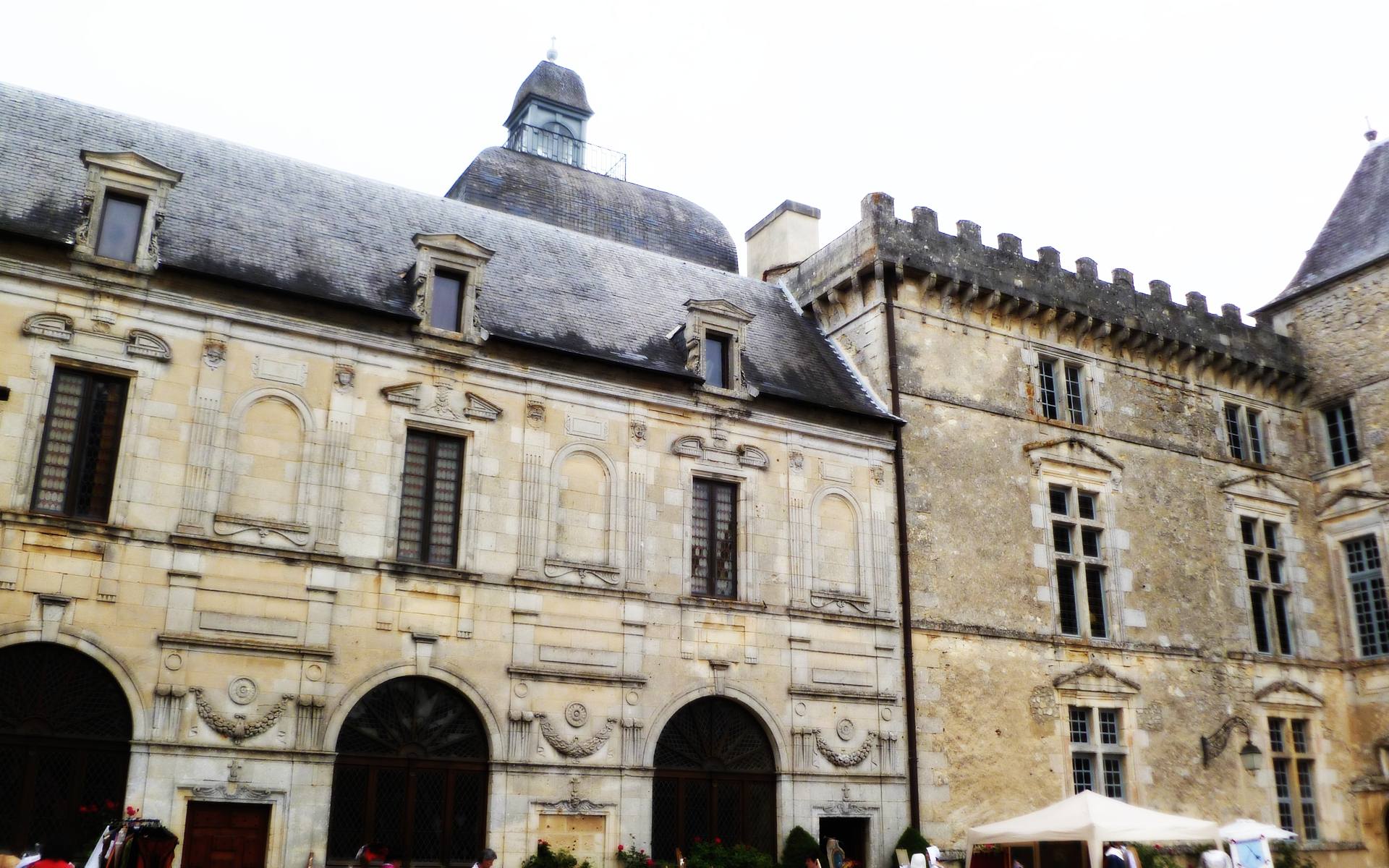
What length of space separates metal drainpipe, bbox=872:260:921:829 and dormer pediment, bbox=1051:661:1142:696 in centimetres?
254

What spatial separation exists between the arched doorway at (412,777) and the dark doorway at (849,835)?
462 centimetres

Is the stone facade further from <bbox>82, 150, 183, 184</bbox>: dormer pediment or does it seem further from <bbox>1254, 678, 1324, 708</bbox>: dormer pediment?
<bbox>82, 150, 183, 184</bbox>: dormer pediment

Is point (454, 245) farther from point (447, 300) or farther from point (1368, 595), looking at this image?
point (1368, 595)

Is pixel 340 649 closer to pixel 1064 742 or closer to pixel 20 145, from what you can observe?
pixel 20 145

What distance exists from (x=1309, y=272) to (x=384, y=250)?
1716cm

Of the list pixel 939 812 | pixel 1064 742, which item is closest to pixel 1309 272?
pixel 1064 742

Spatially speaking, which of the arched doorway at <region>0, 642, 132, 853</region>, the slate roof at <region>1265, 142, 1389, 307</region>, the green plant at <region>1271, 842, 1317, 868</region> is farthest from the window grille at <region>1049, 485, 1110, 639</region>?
the arched doorway at <region>0, 642, 132, 853</region>

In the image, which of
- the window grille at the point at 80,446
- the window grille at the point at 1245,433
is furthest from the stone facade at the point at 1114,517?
the window grille at the point at 80,446

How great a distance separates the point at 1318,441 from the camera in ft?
73.3

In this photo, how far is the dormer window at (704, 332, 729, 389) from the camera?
17125 millimetres

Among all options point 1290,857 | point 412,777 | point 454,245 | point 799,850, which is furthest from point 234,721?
point 1290,857

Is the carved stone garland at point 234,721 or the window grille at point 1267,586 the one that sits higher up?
the window grille at point 1267,586

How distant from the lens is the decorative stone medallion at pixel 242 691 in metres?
12.9

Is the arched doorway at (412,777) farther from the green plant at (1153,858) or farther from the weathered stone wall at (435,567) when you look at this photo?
the green plant at (1153,858)
